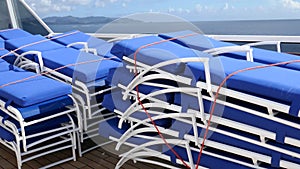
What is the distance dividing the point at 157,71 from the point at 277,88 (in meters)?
0.74

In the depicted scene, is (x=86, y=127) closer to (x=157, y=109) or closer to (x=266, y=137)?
(x=157, y=109)

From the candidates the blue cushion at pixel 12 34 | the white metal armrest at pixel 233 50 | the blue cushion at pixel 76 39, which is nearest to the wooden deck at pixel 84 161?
the white metal armrest at pixel 233 50

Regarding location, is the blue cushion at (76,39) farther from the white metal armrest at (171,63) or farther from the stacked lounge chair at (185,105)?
the white metal armrest at (171,63)

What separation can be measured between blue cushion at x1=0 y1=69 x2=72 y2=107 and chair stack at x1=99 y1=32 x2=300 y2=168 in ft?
1.47

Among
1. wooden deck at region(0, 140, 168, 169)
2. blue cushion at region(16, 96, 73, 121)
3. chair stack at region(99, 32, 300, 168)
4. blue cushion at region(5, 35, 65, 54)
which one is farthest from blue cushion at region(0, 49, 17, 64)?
chair stack at region(99, 32, 300, 168)

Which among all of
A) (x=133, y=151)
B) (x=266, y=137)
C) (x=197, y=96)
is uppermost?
(x=197, y=96)

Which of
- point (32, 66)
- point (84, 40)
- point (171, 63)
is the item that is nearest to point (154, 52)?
point (171, 63)

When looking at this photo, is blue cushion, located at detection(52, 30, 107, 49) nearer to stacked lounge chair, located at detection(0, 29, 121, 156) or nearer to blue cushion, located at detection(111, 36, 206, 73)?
stacked lounge chair, located at detection(0, 29, 121, 156)

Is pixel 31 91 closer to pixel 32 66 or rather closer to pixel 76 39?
pixel 32 66

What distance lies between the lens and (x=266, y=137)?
6.16 ft

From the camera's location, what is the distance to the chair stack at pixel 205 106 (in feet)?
5.96

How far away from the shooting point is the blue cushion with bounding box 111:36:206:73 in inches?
84.5

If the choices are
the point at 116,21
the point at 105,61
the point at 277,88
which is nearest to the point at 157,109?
the point at 116,21

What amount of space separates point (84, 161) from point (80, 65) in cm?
81
